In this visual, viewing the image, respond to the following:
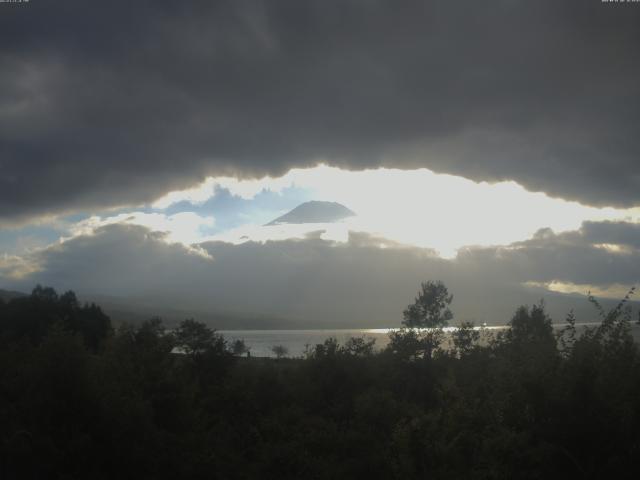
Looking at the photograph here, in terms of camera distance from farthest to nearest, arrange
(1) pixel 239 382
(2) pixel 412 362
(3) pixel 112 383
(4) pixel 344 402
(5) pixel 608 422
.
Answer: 1. (2) pixel 412 362
2. (1) pixel 239 382
3. (4) pixel 344 402
4. (3) pixel 112 383
5. (5) pixel 608 422

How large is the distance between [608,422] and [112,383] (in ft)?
63.9

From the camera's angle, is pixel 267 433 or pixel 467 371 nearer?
pixel 267 433

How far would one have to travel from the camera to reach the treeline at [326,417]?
48.6 ft

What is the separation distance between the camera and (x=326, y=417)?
42375mm

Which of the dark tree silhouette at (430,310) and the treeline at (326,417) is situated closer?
the treeline at (326,417)

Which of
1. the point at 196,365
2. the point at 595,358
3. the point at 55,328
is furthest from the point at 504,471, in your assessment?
the point at 196,365

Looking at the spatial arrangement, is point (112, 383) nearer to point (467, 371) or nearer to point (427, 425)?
point (427, 425)

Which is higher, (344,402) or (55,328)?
(55,328)

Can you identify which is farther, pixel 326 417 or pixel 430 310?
pixel 430 310

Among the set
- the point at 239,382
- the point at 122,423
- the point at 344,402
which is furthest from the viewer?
the point at 239,382

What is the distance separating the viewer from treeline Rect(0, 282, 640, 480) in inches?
584

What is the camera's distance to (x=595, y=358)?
16.2 meters

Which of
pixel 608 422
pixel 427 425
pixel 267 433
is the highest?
pixel 608 422

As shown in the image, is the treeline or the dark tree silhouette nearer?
the treeline
